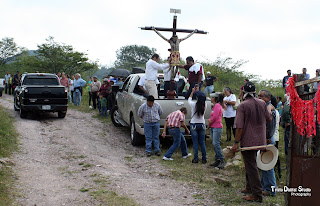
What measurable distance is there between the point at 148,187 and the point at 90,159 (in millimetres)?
2651

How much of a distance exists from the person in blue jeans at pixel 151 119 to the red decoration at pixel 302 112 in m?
4.82

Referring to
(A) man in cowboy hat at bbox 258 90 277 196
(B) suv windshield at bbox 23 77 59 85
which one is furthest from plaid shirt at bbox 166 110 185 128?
(B) suv windshield at bbox 23 77 59 85

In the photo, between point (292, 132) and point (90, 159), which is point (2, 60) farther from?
point (292, 132)

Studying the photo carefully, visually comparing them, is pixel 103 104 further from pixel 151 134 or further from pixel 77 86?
pixel 151 134

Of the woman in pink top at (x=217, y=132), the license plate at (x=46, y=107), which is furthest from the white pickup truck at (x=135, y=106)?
the license plate at (x=46, y=107)

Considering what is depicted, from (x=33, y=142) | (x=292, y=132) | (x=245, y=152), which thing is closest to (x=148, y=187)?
(x=245, y=152)

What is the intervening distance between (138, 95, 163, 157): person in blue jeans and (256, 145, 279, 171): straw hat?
3919 millimetres

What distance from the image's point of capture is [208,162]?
357 inches

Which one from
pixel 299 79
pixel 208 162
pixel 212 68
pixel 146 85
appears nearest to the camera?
pixel 299 79

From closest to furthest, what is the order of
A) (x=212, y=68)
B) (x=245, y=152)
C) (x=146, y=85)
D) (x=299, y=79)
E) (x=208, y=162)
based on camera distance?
(x=299, y=79) → (x=245, y=152) → (x=208, y=162) → (x=146, y=85) → (x=212, y=68)

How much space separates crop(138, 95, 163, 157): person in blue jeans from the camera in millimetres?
9664

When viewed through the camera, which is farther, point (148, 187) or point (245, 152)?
point (148, 187)

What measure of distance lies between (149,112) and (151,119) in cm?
19

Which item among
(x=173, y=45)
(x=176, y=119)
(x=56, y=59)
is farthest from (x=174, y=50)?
(x=56, y=59)
